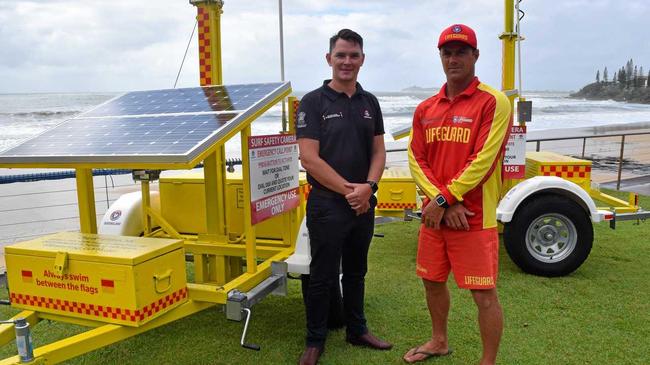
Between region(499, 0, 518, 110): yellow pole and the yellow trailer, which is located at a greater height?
region(499, 0, 518, 110): yellow pole

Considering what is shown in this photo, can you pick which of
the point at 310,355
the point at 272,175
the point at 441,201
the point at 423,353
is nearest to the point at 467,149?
the point at 441,201

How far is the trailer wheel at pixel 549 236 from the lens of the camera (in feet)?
14.8

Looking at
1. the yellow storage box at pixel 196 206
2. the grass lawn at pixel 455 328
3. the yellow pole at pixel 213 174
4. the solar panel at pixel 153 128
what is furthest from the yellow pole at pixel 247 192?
the grass lawn at pixel 455 328

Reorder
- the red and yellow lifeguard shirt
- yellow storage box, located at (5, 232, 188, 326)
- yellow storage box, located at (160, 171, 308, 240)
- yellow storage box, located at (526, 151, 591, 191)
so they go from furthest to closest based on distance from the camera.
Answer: yellow storage box, located at (526, 151, 591, 191), yellow storage box, located at (160, 171, 308, 240), the red and yellow lifeguard shirt, yellow storage box, located at (5, 232, 188, 326)

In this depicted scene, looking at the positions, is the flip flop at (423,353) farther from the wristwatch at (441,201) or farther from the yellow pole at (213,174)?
the yellow pole at (213,174)

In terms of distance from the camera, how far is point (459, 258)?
2730mm

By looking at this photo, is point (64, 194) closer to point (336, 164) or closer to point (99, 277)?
point (99, 277)

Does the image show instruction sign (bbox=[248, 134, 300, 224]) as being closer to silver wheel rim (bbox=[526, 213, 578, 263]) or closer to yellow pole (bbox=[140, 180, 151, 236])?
yellow pole (bbox=[140, 180, 151, 236])

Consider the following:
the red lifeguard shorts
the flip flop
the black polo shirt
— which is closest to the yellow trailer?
the black polo shirt

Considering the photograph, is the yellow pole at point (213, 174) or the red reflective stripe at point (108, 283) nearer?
the red reflective stripe at point (108, 283)

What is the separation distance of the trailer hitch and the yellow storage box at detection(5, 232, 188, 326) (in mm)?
260

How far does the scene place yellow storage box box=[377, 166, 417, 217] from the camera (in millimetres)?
4566

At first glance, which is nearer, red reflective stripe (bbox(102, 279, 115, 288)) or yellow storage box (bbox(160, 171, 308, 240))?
red reflective stripe (bbox(102, 279, 115, 288))

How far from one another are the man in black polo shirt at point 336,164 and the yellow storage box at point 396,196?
4.96 feet
